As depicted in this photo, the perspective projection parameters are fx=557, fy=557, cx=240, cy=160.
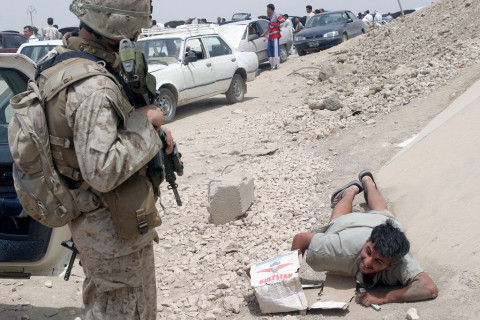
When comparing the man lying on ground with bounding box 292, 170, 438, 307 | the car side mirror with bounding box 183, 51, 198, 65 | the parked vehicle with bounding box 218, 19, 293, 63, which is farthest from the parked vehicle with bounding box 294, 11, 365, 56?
the man lying on ground with bounding box 292, 170, 438, 307

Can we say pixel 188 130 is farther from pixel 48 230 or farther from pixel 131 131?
pixel 131 131

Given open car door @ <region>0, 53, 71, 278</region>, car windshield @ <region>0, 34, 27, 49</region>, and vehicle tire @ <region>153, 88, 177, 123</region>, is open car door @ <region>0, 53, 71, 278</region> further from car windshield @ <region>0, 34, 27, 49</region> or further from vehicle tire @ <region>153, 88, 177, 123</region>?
car windshield @ <region>0, 34, 27, 49</region>

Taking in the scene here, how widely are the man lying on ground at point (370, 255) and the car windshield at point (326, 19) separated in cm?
1497

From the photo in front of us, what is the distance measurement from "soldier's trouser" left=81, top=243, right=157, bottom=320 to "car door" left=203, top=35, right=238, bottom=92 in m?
9.39

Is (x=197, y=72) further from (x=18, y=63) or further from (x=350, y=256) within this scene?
(x=350, y=256)

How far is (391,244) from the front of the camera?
11.0 feet

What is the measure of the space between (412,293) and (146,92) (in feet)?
6.94

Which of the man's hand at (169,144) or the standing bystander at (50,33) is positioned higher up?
the standing bystander at (50,33)

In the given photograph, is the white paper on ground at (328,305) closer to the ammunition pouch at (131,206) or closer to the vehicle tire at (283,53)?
the ammunition pouch at (131,206)

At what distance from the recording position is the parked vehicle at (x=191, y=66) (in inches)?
409

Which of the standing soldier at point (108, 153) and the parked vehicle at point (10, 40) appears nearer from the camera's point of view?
the standing soldier at point (108, 153)

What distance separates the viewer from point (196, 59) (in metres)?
10.9

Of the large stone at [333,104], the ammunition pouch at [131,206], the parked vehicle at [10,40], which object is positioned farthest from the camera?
the parked vehicle at [10,40]

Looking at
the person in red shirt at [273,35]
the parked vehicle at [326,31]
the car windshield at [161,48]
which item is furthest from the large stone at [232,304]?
the parked vehicle at [326,31]
